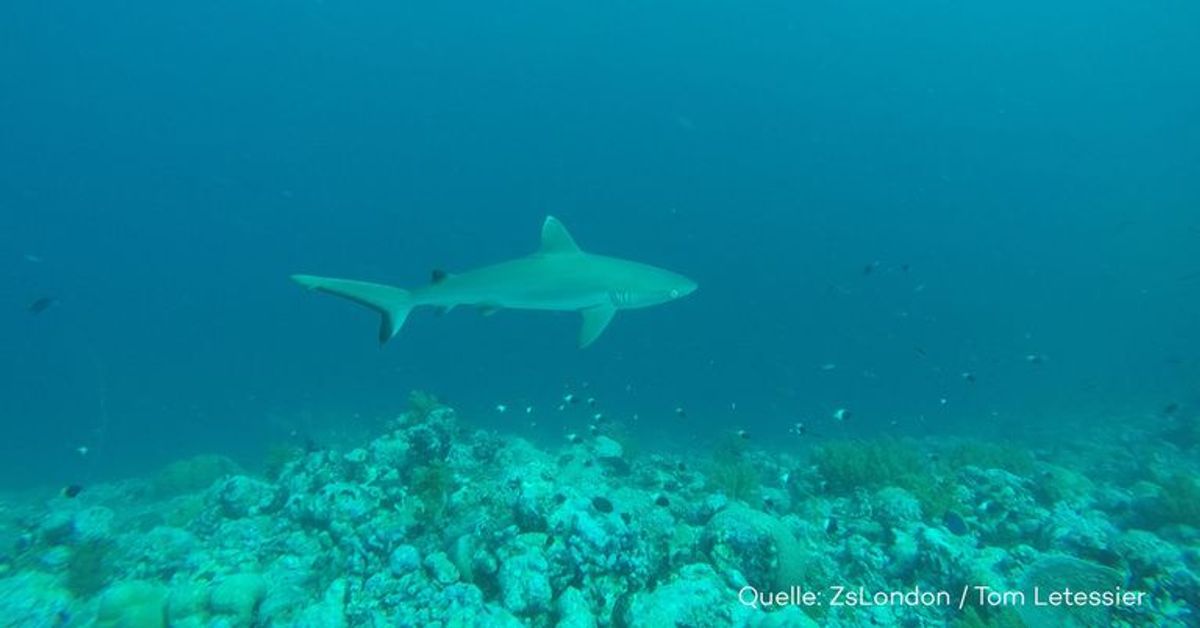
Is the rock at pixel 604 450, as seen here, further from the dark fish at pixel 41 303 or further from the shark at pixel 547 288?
the dark fish at pixel 41 303

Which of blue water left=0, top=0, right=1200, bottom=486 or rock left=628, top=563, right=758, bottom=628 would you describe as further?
blue water left=0, top=0, right=1200, bottom=486

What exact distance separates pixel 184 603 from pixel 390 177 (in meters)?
156

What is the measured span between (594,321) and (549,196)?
12026cm

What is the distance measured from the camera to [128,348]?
115m

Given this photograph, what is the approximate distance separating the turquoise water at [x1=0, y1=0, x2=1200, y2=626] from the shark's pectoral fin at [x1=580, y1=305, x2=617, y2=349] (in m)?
2.25

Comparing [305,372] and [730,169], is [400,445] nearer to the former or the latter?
[305,372]

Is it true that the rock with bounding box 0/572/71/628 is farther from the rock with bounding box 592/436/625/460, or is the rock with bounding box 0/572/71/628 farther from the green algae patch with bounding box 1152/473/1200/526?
the green algae patch with bounding box 1152/473/1200/526

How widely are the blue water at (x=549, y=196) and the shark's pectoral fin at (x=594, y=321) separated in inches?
957

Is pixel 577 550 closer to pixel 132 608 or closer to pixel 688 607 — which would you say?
pixel 688 607

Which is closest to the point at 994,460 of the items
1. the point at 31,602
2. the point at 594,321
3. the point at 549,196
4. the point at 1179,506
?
the point at 1179,506

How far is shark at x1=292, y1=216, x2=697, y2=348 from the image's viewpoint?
325 inches

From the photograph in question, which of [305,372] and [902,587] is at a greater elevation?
[902,587]

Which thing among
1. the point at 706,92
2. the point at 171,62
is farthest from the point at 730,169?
the point at 171,62

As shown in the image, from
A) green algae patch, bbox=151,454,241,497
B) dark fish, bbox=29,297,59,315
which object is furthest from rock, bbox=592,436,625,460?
dark fish, bbox=29,297,59,315
